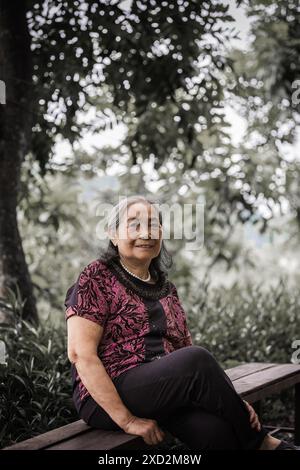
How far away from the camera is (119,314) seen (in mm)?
2648

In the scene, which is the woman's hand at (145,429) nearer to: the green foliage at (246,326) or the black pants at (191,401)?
the black pants at (191,401)

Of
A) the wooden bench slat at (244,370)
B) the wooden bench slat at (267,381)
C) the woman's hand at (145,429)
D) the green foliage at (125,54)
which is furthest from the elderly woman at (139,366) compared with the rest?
the green foliage at (125,54)

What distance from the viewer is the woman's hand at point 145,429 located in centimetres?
246

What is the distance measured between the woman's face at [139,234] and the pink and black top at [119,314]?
9cm

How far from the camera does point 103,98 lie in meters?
7.17

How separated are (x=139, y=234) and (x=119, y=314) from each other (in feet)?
1.15

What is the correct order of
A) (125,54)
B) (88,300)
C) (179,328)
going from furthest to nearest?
(125,54)
(179,328)
(88,300)

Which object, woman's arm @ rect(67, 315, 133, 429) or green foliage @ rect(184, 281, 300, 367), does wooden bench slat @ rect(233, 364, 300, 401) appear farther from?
green foliage @ rect(184, 281, 300, 367)

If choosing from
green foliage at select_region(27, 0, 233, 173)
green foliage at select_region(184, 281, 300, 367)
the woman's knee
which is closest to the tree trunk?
green foliage at select_region(27, 0, 233, 173)

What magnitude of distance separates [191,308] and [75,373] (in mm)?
3728

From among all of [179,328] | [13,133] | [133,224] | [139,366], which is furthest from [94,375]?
[13,133]

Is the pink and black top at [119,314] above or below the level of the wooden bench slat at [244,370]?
above

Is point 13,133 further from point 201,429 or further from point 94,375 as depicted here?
point 201,429

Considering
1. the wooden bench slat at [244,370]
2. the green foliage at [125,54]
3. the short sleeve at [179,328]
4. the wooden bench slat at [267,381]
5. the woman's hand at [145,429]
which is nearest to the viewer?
the woman's hand at [145,429]
